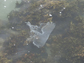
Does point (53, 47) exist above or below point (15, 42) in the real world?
below

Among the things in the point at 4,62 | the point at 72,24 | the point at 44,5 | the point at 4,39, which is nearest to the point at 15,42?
the point at 4,39

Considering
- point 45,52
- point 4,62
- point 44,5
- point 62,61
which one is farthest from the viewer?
point 44,5

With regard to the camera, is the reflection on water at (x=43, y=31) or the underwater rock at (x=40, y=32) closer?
the reflection on water at (x=43, y=31)

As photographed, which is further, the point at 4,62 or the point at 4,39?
the point at 4,39

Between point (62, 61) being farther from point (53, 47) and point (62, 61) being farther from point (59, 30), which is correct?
point (59, 30)

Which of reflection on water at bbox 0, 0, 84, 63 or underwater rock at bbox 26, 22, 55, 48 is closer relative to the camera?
reflection on water at bbox 0, 0, 84, 63
